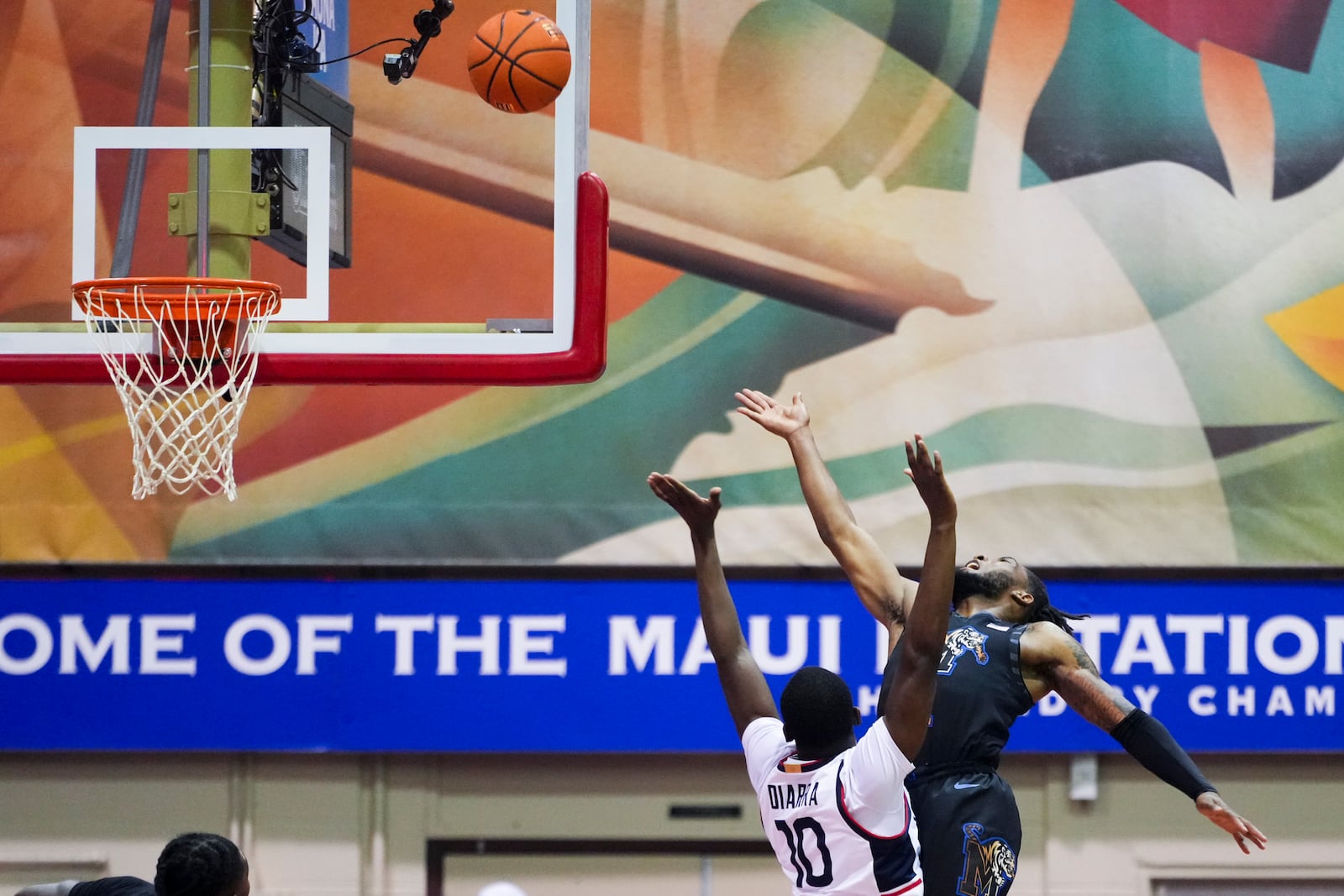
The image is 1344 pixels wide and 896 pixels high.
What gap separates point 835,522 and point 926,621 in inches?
50.5

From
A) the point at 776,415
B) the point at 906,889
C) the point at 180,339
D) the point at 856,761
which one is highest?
the point at 180,339

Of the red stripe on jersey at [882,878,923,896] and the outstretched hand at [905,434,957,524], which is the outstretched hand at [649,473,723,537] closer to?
the outstretched hand at [905,434,957,524]

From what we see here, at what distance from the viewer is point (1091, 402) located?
A: 24.7 ft

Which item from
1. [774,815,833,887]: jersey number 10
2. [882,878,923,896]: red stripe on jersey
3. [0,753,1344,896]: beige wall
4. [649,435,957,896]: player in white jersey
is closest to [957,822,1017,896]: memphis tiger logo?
[649,435,957,896]: player in white jersey

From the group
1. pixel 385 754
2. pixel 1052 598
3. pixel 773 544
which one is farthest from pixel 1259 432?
pixel 385 754

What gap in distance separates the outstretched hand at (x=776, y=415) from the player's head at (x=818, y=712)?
0.94 m

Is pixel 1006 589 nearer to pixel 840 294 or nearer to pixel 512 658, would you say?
pixel 840 294

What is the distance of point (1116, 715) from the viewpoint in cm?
436

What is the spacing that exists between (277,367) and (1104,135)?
4.40 m

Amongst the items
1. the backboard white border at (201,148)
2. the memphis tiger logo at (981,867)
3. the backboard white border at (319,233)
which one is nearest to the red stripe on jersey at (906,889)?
the memphis tiger logo at (981,867)

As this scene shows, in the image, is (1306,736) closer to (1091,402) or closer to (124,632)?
(1091,402)

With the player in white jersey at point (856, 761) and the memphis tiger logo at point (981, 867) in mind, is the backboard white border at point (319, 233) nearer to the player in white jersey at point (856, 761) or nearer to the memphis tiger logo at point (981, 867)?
the player in white jersey at point (856, 761)

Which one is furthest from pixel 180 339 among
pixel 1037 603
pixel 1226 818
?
pixel 1226 818

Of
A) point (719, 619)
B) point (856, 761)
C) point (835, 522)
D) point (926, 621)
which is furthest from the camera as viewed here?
point (835, 522)
